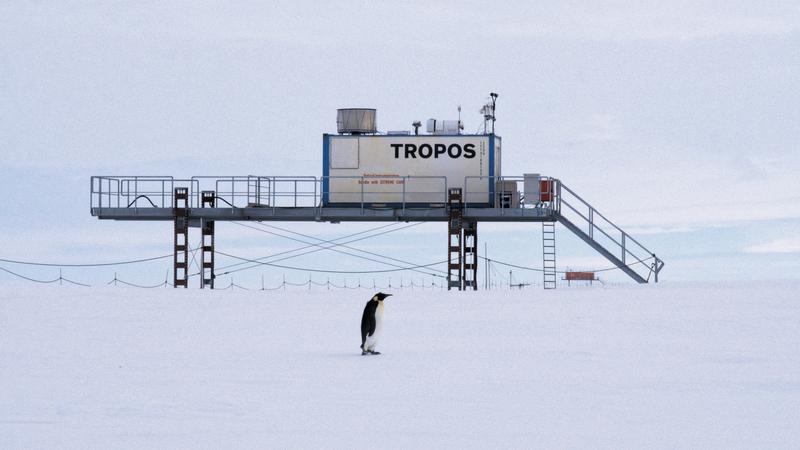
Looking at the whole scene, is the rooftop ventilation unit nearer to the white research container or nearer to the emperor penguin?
the white research container

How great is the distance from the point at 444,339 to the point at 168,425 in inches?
372

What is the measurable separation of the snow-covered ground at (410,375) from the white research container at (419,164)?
11.8 metres

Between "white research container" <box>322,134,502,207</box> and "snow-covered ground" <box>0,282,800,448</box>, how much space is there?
11.8m

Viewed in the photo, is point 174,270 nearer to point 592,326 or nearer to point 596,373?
point 592,326

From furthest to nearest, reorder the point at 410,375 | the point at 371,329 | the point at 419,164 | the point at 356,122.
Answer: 1. the point at 356,122
2. the point at 419,164
3. the point at 371,329
4. the point at 410,375

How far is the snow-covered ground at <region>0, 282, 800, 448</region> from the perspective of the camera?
8922 mm

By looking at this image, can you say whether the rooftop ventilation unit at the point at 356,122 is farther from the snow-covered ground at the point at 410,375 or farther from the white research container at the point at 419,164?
the snow-covered ground at the point at 410,375

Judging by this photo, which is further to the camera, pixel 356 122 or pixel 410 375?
pixel 356 122

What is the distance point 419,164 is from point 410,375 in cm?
2389

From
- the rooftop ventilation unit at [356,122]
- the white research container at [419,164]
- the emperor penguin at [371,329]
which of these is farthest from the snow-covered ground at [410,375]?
the rooftop ventilation unit at [356,122]

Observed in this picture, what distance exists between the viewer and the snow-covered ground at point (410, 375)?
29.3 ft

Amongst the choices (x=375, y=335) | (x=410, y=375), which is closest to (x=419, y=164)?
(x=375, y=335)

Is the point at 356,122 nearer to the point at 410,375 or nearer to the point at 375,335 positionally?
the point at 375,335

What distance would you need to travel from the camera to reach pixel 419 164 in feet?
120
